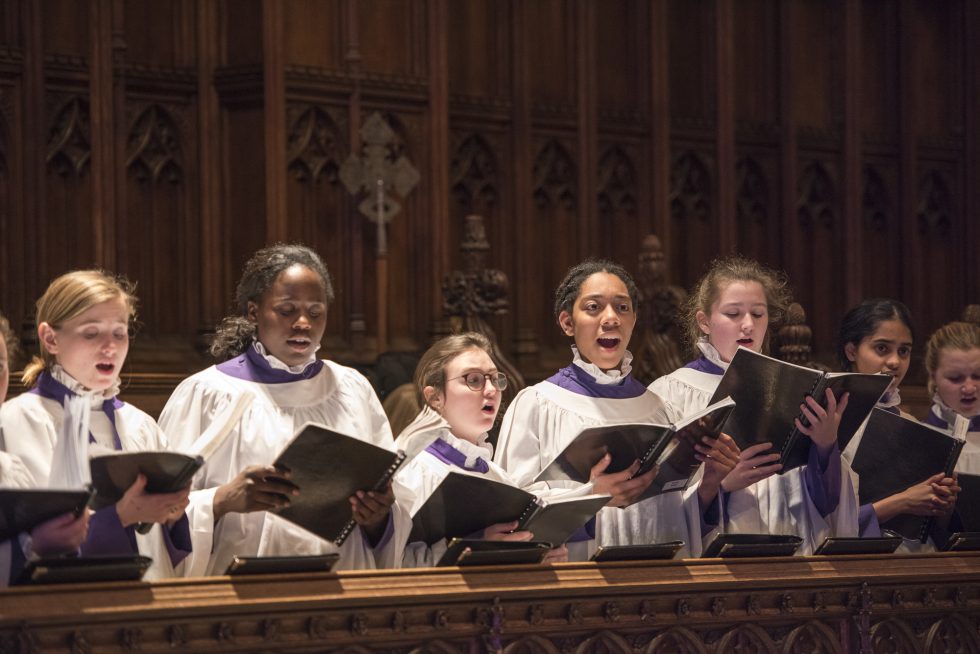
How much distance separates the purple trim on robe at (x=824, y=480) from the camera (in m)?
5.21

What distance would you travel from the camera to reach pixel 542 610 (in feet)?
13.9

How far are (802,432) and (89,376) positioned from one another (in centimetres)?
237

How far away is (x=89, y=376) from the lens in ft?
13.6

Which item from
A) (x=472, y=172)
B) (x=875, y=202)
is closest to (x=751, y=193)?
(x=875, y=202)

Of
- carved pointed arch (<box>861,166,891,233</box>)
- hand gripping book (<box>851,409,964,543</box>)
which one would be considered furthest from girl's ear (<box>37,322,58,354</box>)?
carved pointed arch (<box>861,166,891,233</box>)

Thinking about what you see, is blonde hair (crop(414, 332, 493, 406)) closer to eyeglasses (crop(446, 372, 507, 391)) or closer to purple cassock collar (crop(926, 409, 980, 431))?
eyeglasses (crop(446, 372, 507, 391))

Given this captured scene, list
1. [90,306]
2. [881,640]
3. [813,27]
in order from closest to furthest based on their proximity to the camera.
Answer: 1. [90,306]
2. [881,640]
3. [813,27]

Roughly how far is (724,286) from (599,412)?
71 centimetres

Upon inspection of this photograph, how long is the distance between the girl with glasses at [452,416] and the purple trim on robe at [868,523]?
140cm

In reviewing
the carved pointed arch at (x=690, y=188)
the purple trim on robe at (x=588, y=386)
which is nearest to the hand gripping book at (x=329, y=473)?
the purple trim on robe at (x=588, y=386)

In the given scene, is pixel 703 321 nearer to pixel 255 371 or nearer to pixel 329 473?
pixel 255 371

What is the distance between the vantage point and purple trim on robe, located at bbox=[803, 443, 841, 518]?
5.21 metres

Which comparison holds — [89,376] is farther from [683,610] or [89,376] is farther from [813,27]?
[813,27]

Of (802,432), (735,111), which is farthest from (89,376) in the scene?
(735,111)
